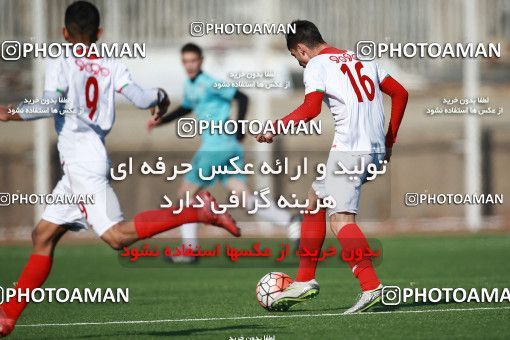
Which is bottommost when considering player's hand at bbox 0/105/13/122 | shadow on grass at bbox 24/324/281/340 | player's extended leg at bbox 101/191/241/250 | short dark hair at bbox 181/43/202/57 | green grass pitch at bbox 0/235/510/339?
green grass pitch at bbox 0/235/510/339

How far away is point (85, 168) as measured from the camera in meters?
6.99

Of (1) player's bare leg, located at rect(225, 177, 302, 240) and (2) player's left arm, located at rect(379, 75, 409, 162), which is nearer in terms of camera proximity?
(2) player's left arm, located at rect(379, 75, 409, 162)

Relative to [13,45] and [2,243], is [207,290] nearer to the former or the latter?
[13,45]

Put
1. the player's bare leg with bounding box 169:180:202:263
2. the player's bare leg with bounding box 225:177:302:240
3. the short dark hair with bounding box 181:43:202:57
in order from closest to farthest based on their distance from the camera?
the player's bare leg with bounding box 225:177:302:240
the short dark hair with bounding box 181:43:202:57
the player's bare leg with bounding box 169:180:202:263

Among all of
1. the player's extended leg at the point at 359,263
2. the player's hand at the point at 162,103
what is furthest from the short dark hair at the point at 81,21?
the player's extended leg at the point at 359,263

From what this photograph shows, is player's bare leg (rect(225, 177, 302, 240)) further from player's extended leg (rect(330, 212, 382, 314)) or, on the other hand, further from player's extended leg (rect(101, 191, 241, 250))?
player's extended leg (rect(101, 191, 241, 250))

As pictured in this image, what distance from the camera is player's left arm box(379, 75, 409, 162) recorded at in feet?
26.0

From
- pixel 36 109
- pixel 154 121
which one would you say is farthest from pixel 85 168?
pixel 154 121

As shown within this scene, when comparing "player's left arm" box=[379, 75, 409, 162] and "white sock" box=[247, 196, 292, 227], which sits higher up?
"player's left arm" box=[379, 75, 409, 162]

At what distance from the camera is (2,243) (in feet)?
56.2

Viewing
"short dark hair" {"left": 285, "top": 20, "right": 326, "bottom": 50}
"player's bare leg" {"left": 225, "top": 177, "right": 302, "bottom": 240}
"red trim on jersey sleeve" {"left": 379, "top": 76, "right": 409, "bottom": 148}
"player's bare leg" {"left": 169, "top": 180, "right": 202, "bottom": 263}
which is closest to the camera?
"short dark hair" {"left": 285, "top": 20, "right": 326, "bottom": 50}

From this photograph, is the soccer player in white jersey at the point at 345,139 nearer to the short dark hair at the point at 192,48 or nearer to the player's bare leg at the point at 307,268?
A: the player's bare leg at the point at 307,268

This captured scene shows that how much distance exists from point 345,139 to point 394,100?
0.53 metres

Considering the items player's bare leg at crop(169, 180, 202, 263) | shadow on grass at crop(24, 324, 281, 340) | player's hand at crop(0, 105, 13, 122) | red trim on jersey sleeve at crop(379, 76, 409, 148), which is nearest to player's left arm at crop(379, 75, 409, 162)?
red trim on jersey sleeve at crop(379, 76, 409, 148)
